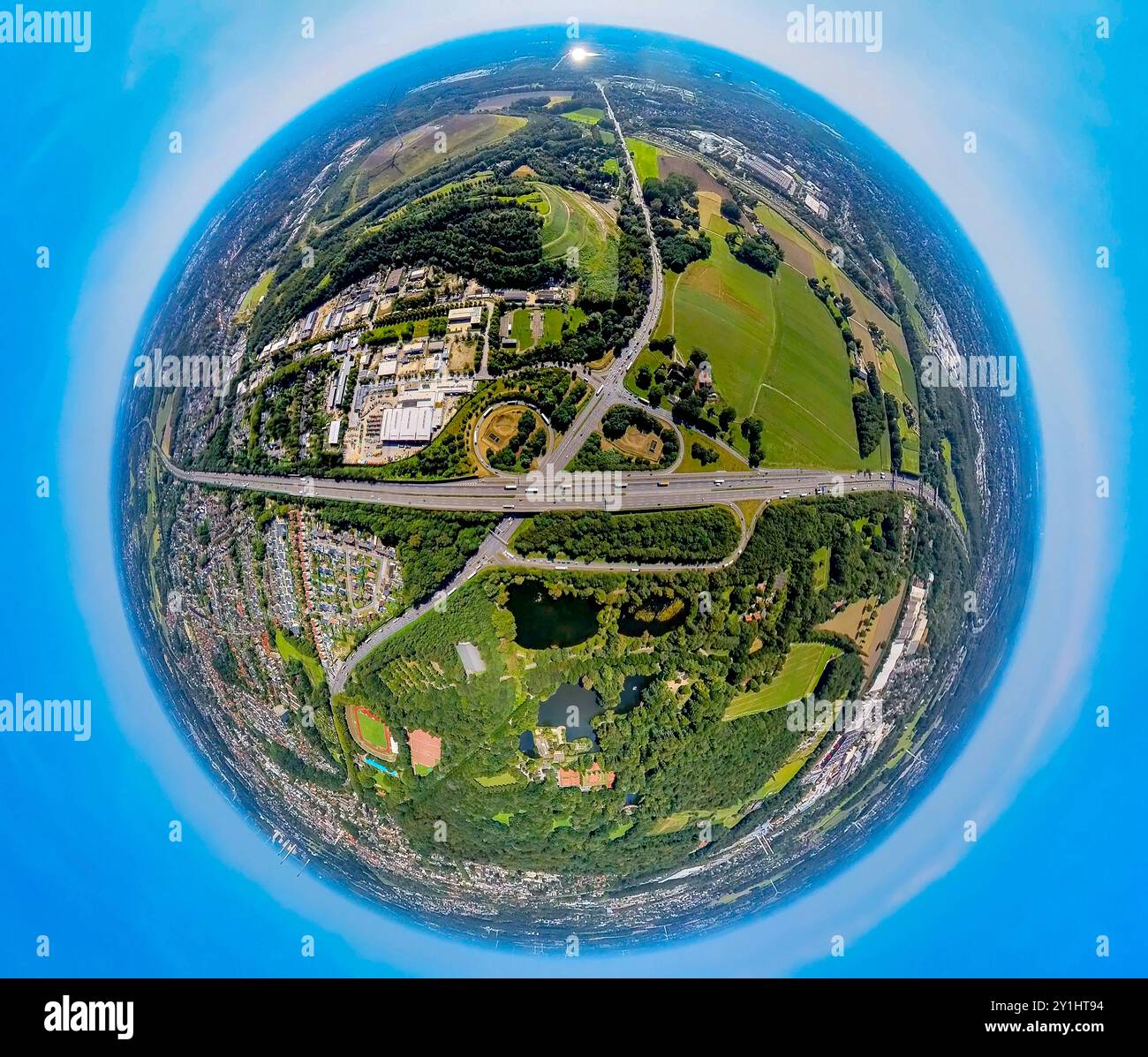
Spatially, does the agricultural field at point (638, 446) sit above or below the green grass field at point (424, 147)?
below

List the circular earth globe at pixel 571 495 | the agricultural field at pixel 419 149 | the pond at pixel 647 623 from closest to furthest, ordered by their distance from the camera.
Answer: the pond at pixel 647 623 → the circular earth globe at pixel 571 495 → the agricultural field at pixel 419 149

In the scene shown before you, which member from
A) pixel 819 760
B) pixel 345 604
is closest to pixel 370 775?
pixel 345 604

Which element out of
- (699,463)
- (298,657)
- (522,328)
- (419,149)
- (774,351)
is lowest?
(298,657)

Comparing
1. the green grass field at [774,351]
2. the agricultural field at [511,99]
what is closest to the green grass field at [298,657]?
the green grass field at [774,351]

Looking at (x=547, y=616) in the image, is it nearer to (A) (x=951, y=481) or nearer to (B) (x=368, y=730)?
(B) (x=368, y=730)

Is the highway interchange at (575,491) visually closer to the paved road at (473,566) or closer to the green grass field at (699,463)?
the paved road at (473,566)

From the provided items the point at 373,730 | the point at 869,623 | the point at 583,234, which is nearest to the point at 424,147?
the point at 583,234
